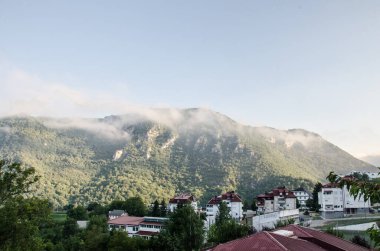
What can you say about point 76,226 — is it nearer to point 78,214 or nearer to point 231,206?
point 78,214

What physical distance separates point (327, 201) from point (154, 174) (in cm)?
8529

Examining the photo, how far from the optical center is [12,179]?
13008 millimetres

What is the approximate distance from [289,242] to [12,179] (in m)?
11.2

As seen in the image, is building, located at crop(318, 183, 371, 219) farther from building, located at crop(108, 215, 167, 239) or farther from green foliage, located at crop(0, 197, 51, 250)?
green foliage, located at crop(0, 197, 51, 250)

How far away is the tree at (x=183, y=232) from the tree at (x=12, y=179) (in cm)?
2288

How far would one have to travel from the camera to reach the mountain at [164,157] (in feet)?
395

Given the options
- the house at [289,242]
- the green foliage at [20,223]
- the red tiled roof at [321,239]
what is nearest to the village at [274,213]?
the red tiled roof at [321,239]

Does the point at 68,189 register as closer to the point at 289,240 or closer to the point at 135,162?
the point at 135,162

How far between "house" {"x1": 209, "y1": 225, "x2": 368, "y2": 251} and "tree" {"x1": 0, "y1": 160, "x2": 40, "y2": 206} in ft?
28.8

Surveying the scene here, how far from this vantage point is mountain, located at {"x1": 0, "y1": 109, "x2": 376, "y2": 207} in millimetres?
120500

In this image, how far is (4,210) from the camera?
1268cm

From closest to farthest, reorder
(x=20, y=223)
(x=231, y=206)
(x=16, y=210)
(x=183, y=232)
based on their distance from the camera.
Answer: (x=16, y=210)
(x=20, y=223)
(x=183, y=232)
(x=231, y=206)

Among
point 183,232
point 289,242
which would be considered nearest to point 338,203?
point 183,232

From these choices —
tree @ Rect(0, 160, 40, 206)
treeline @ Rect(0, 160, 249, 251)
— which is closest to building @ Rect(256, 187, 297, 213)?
treeline @ Rect(0, 160, 249, 251)
